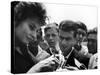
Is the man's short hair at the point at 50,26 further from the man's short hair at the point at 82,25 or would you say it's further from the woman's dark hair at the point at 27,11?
the man's short hair at the point at 82,25

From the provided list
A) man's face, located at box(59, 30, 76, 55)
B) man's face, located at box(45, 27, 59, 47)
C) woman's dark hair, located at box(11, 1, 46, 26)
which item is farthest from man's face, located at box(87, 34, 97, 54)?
woman's dark hair, located at box(11, 1, 46, 26)

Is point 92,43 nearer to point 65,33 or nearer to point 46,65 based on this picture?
point 65,33

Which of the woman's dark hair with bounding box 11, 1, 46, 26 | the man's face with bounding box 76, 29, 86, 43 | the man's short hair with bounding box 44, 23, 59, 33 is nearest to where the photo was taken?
the woman's dark hair with bounding box 11, 1, 46, 26

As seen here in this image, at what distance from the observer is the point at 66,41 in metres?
2.43

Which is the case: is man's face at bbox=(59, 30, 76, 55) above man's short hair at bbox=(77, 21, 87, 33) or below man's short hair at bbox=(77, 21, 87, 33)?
below

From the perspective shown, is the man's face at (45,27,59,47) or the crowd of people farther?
the man's face at (45,27,59,47)

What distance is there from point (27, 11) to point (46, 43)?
0.37m

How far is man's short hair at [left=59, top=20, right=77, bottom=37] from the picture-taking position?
7.93 ft

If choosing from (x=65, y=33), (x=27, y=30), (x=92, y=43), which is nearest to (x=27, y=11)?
(x=27, y=30)

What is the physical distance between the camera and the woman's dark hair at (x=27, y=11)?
2195 mm

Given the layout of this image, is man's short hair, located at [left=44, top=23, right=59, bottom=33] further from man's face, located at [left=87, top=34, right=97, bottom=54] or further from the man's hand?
man's face, located at [left=87, top=34, right=97, bottom=54]

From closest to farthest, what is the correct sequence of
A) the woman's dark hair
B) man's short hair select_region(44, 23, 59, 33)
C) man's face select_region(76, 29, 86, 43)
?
the woman's dark hair, man's short hair select_region(44, 23, 59, 33), man's face select_region(76, 29, 86, 43)

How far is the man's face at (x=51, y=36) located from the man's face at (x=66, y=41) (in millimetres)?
57

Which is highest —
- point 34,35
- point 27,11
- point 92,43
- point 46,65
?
point 27,11
